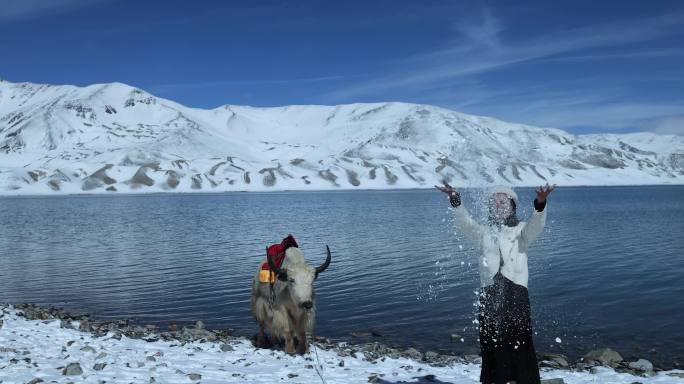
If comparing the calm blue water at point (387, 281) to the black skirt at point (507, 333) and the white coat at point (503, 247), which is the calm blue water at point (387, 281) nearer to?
the black skirt at point (507, 333)

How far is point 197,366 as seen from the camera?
1134 cm

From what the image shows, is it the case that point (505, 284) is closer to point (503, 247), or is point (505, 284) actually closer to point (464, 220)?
point (503, 247)

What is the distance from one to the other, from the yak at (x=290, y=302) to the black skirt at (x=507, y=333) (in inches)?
167

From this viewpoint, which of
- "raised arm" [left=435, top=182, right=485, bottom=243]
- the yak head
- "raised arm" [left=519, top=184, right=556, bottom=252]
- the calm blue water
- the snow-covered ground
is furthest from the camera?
the calm blue water

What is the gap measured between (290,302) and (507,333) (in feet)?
18.8

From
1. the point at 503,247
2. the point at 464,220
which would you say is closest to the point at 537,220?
the point at 503,247

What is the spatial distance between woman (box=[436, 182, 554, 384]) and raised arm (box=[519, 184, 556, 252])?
0.5 inches

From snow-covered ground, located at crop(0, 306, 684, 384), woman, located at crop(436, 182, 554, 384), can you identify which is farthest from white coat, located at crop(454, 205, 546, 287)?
snow-covered ground, located at crop(0, 306, 684, 384)

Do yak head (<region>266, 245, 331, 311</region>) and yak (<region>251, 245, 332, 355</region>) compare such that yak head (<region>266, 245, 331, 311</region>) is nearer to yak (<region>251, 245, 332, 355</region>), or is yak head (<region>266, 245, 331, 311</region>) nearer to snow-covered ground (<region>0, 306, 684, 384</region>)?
yak (<region>251, 245, 332, 355</region>)

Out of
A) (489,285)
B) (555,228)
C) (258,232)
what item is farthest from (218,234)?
(489,285)

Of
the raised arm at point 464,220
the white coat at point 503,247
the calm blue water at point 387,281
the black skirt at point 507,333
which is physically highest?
the raised arm at point 464,220

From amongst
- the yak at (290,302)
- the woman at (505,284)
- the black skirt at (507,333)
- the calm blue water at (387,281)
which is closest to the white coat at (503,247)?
the woman at (505,284)

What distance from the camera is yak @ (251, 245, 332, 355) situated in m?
11.9

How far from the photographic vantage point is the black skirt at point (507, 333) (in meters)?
8.09
